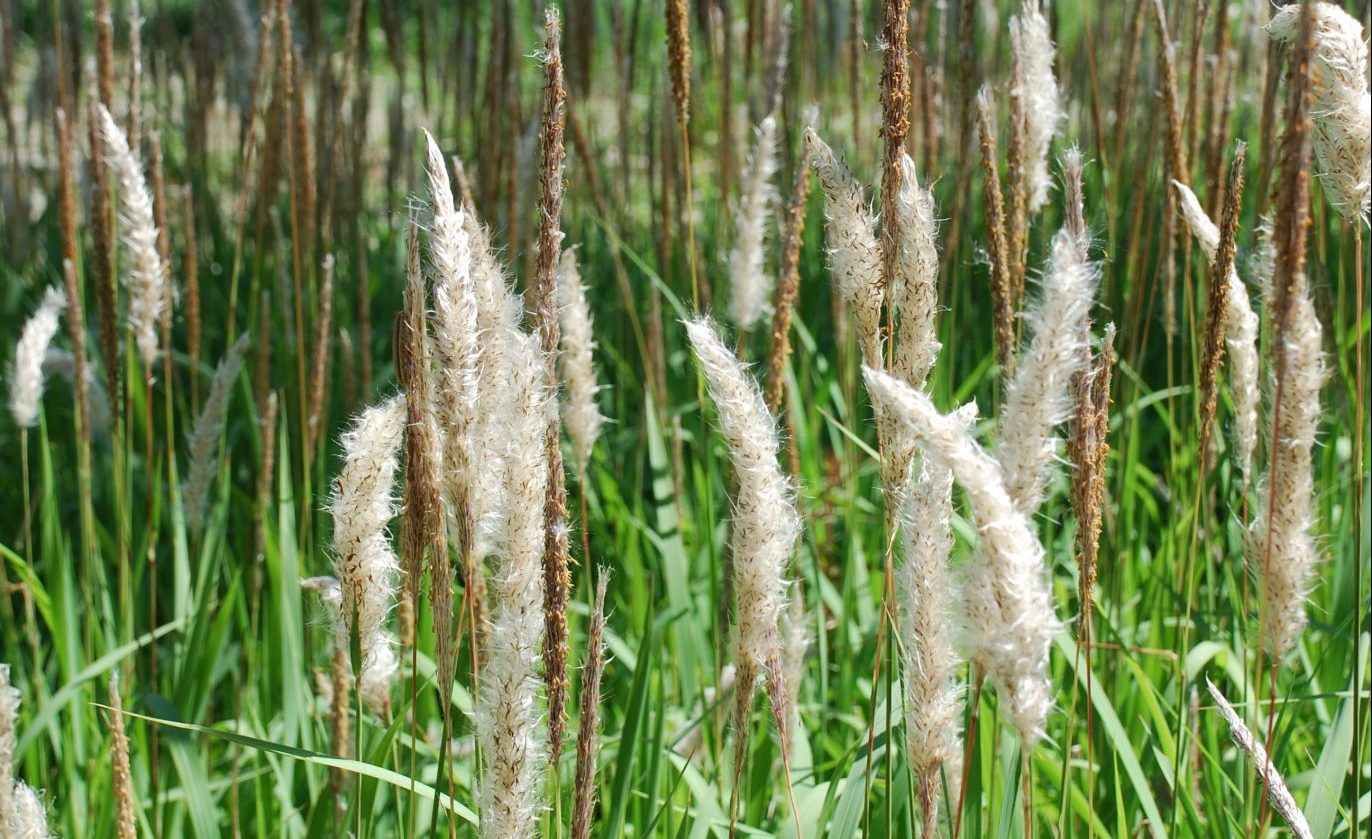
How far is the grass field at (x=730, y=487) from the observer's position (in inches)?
43.2

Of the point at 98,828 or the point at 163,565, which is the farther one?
the point at 163,565

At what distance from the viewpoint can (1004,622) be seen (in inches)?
37.7

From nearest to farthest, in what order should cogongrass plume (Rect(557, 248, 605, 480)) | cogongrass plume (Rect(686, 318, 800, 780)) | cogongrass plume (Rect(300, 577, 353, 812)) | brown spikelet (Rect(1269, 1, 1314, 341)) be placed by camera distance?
brown spikelet (Rect(1269, 1, 1314, 341)) → cogongrass plume (Rect(686, 318, 800, 780)) → cogongrass plume (Rect(300, 577, 353, 812)) → cogongrass plume (Rect(557, 248, 605, 480))

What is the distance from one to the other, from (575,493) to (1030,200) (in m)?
1.19

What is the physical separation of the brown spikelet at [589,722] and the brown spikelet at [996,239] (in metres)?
0.60

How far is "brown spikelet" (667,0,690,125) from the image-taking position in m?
1.79

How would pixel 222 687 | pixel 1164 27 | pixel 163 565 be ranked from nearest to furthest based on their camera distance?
pixel 1164 27 < pixel 222 687 < pixel 163 565

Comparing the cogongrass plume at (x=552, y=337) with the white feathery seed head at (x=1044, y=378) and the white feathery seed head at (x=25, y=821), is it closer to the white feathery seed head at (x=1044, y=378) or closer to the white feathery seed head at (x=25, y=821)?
the white feathery seed head at (x=1044, y=378)

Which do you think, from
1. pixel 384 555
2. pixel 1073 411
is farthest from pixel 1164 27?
pixel 384 555

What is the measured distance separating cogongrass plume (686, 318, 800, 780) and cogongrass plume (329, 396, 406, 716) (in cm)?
27

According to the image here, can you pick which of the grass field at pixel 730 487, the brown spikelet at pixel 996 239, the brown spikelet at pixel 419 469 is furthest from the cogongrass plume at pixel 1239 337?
the brown spikelet at pixel 419 469

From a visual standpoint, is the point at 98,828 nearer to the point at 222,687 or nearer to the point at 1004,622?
the point at 222,687

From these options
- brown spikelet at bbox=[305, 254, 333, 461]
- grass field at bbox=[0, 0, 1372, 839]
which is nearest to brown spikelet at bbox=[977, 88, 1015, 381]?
grass field at bbox=[0, 0, 1372, 839]

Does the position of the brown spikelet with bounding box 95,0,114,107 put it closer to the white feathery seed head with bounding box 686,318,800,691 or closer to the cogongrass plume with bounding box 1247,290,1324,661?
the white feathery seed head with bounding box 686,318,800,691
